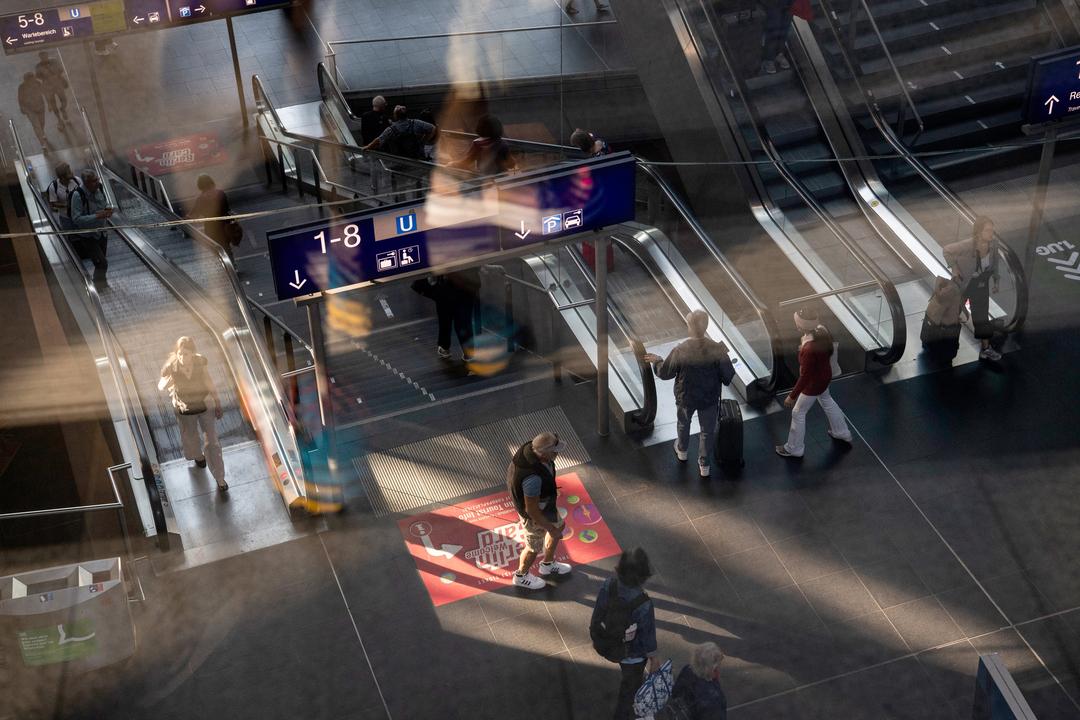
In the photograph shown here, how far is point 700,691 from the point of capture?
334 inches

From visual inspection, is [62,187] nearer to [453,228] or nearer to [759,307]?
[453,228]

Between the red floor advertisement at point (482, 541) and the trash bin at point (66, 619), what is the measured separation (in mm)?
2393

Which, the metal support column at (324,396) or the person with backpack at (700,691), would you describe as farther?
the metal support column at (324,396)

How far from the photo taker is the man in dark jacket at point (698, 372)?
11.5m

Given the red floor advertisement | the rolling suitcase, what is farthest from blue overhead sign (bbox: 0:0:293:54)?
the rolling suitcase

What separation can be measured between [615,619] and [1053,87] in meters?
6.94

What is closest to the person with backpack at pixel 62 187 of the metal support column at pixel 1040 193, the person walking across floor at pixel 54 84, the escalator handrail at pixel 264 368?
the escalator handrail at pixel 264 368

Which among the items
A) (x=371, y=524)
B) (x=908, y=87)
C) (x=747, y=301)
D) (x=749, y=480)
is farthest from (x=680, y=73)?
(x=371, y=524)

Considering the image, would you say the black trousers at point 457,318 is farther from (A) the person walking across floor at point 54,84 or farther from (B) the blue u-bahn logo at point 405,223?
(A) the person walking across floor at point 54,84

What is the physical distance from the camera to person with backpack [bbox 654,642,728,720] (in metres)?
8.38

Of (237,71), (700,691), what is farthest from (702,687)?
(237,71)

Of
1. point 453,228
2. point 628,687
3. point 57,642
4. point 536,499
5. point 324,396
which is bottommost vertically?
point 628,687

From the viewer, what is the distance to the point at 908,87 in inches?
692

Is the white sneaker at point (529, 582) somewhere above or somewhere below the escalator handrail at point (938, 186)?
below
